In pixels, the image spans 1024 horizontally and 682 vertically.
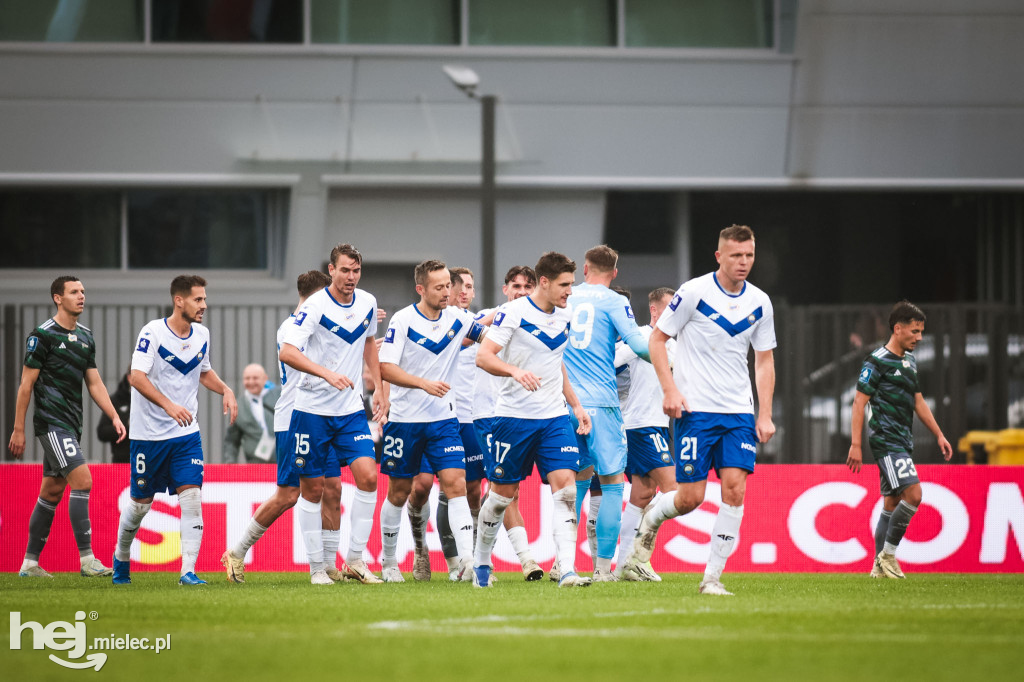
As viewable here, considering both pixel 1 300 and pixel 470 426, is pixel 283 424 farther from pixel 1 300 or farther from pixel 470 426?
pixel 1 300

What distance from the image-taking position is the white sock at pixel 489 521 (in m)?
8.71

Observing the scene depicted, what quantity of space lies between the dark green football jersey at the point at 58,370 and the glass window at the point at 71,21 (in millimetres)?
9923

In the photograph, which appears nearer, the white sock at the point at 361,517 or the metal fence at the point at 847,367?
the white sock at the point at 361,517

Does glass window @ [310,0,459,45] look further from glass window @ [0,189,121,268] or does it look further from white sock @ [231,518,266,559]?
white sock @ [231,518,266,559]

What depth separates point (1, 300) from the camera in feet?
60.6

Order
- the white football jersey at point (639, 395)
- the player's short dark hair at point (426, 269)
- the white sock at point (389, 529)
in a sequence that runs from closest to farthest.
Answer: the player's short dark hair at point (426, 269) < the white sock at point (389, 529) < the white football jersey at point (639, 395)

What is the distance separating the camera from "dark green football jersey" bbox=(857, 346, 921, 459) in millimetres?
10641

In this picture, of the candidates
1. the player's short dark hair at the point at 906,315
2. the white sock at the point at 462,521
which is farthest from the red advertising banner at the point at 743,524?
→ the white sock at the point at 462,521

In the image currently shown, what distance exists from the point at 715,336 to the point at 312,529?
3.29 meters

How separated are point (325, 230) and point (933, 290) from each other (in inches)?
383

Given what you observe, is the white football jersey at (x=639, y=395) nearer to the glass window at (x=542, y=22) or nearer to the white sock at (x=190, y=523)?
the white sock at (x=190, y=523)

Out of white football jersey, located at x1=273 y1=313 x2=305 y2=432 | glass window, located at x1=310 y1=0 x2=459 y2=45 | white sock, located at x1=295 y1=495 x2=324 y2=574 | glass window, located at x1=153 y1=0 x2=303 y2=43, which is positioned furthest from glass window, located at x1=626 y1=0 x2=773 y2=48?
white sock, located at x1=295 y1=495 x2=324 y2=574

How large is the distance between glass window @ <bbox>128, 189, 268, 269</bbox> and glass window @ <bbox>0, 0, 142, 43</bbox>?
2446 millimetres

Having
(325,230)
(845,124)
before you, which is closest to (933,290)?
(845,124)
